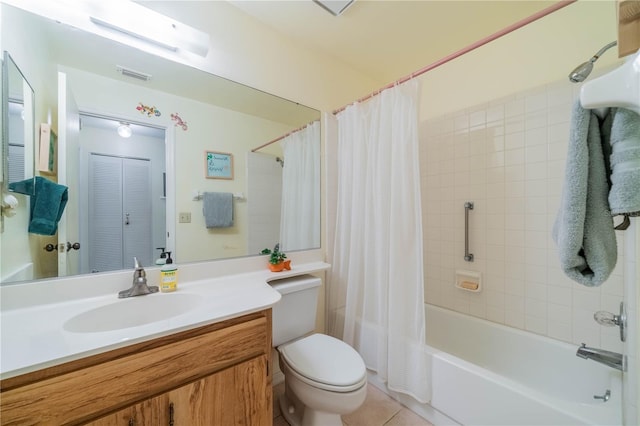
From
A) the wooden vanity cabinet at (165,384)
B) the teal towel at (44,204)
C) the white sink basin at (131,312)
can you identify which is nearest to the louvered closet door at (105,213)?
the teal towel at (44,204)

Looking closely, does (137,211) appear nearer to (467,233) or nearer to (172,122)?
(172,122)

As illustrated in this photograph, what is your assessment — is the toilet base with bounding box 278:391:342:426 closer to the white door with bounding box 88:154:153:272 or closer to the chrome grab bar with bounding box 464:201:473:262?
the white door with bounding box 88:154:153:272

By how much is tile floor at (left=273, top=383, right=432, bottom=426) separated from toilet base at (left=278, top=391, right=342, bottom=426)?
5 centimetres

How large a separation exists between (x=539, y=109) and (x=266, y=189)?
6.29 ft

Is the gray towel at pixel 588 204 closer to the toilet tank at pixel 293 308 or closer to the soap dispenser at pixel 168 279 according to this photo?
the toilet tank at pixel 293 308

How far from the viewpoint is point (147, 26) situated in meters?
1.11

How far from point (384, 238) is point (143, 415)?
1334 millimetres

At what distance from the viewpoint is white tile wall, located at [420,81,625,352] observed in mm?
1444

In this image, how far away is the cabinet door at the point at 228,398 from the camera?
30.3 inches

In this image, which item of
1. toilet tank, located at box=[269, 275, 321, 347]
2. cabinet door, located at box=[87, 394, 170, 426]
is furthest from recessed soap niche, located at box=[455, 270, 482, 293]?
cabinet door, located at box=[87, 394, 170, 426]

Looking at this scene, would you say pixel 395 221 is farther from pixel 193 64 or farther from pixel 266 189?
pixel 193 64

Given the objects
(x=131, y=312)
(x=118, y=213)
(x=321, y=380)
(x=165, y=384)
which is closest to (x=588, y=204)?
(x=321, y=380)

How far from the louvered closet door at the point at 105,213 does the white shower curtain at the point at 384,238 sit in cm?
134

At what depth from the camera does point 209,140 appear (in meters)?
1.37
